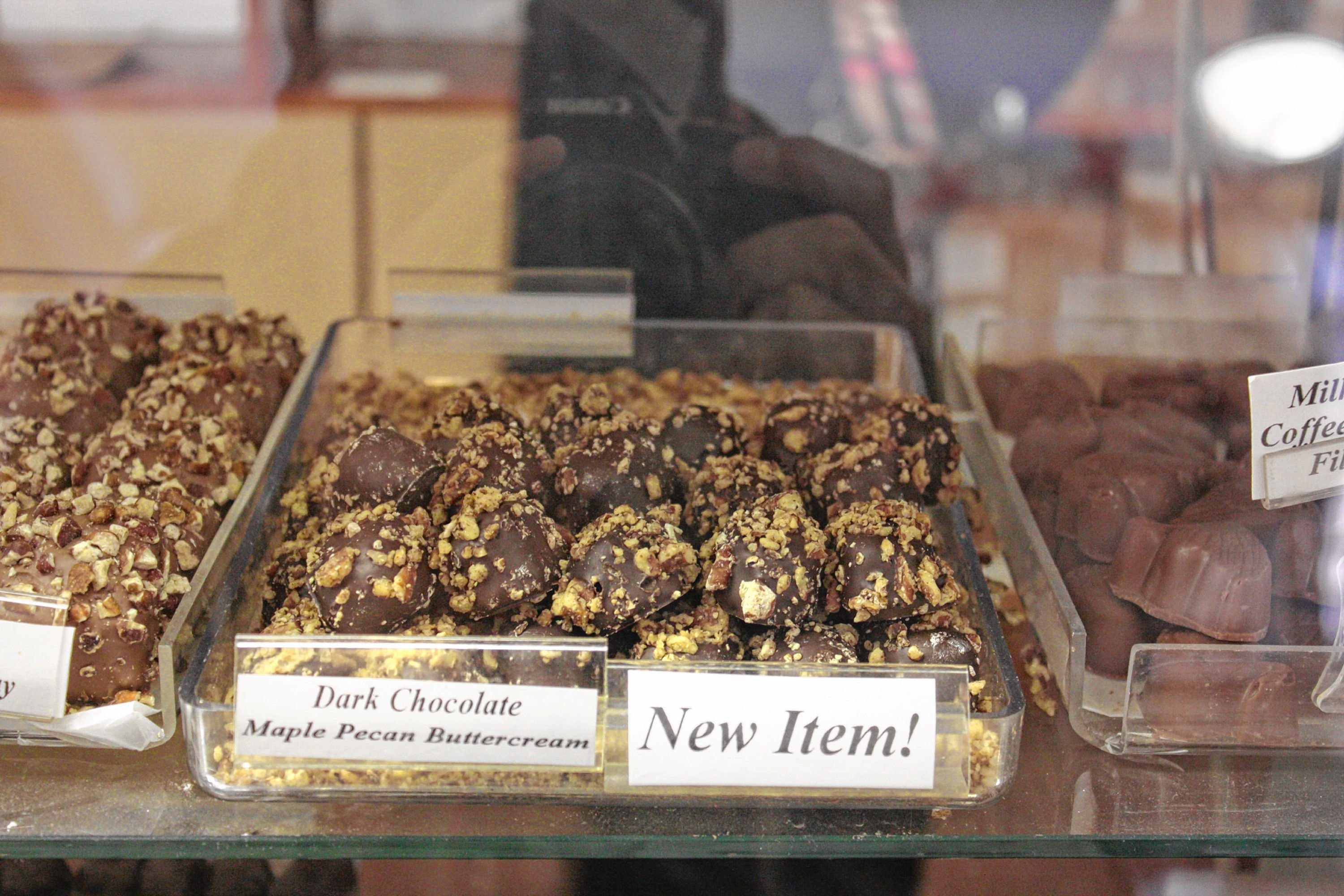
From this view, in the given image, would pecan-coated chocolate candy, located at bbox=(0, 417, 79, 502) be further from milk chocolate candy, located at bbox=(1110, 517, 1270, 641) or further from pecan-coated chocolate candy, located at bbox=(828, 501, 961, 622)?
milk chocolate candy, located at bbox=(1110, 517, 1270, 641)

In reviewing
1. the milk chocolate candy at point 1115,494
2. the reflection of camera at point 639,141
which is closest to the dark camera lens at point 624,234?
the reflection of camera at point 639,141

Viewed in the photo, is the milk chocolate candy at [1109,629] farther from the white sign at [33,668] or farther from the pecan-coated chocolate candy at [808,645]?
the white sign at [33,668]

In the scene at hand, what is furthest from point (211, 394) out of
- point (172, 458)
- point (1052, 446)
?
point (1052, 446)

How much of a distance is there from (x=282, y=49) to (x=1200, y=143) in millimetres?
1330

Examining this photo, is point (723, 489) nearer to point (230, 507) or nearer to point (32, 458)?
point (230, 507)

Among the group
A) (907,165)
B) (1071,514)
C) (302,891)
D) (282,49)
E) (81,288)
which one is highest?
(282,49)

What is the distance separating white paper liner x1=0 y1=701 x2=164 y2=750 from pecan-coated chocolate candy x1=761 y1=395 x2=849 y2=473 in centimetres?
60

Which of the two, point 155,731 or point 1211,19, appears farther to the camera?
point 1211,19

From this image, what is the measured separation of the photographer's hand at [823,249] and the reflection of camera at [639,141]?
0.07 feet

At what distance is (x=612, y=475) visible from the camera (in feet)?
3.40

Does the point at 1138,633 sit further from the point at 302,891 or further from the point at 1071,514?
the point at 302,891

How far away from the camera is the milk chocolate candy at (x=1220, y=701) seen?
0.90 metres

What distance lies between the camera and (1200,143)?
172cm

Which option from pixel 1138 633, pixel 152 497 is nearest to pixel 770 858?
pixel 1138 633
